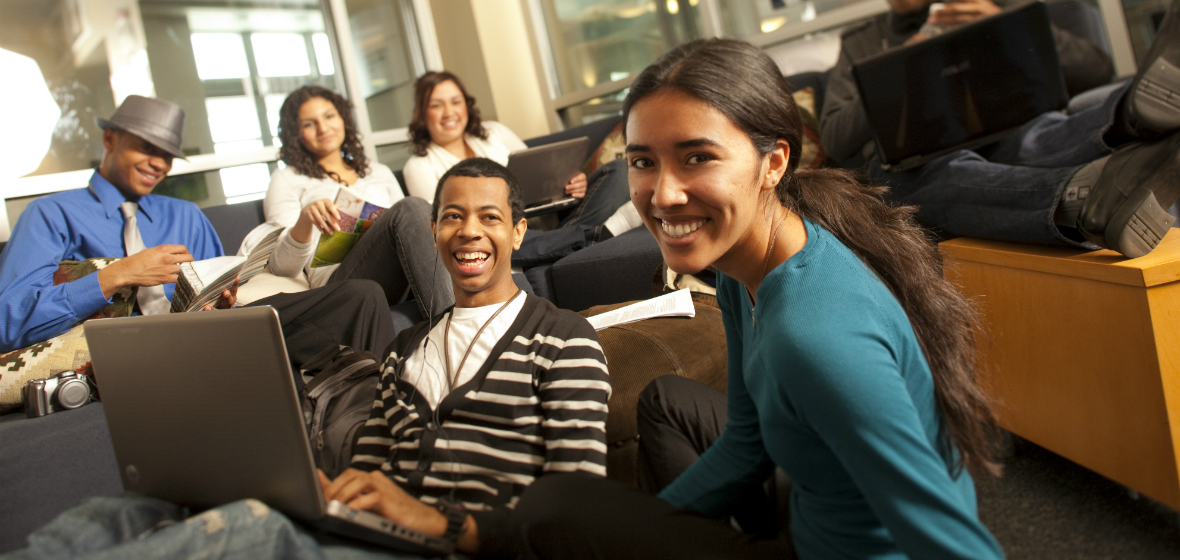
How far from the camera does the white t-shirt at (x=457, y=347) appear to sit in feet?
3.87

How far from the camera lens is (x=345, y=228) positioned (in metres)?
2.00

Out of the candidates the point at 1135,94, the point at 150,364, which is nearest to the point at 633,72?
the point at 1135,94

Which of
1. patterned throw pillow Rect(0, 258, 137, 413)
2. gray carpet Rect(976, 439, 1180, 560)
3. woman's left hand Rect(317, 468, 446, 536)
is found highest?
patterned throw pillow Rect(0, 258, 137, 413)

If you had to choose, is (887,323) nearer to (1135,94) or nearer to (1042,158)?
(1135,94)

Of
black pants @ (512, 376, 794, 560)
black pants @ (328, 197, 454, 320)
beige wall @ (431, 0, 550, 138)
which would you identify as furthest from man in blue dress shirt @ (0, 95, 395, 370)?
beige wall @ (431, 0, 550, 138)

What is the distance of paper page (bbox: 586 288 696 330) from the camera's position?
156cm

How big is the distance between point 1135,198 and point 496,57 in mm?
3676

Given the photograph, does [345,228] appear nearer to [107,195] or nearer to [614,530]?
[107,195]

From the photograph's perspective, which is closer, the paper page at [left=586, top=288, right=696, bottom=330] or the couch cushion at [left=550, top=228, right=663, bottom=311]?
the paper page at [left=586, top=288, right=696, bottom=330]

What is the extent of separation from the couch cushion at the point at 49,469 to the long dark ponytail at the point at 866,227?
111cm

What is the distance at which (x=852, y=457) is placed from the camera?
616mm

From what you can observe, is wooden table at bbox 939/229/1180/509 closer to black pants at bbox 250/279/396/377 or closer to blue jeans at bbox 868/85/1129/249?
blue jeans at bbox 868/85/1129/249

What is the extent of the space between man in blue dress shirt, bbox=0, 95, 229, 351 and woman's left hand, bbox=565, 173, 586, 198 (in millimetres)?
1289

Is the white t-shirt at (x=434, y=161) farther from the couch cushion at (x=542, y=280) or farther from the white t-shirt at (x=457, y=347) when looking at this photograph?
the white t-shirt at (x=457, y=347)
